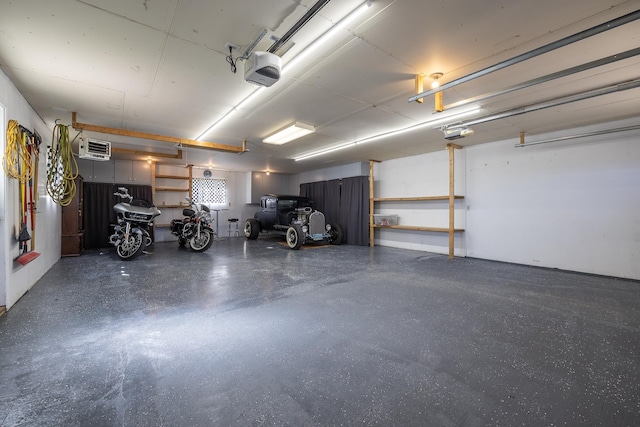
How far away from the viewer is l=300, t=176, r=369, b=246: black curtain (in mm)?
8039

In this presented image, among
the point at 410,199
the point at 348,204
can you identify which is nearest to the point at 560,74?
the point at 410,199

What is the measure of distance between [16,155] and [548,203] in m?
8.03

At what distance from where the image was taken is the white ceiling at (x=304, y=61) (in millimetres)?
1968

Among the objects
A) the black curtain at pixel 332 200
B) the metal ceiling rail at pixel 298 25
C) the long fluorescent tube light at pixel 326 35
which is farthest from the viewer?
the black curtain at pixel 332 200

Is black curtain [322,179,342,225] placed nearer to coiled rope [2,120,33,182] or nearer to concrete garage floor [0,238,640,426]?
concrete garage floor [0,238,640,426]

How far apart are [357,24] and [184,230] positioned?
6460 mm

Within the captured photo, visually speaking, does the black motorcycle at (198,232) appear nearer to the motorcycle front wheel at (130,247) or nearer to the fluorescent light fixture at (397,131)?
the motorcycle front wheel at (130,247)

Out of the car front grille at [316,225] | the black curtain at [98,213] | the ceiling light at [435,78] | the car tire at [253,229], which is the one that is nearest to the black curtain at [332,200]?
the car front grille at [316,225]

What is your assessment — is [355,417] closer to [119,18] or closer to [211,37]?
[211,37]

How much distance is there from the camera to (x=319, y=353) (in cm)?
204

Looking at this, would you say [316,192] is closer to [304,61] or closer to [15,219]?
[304,61]

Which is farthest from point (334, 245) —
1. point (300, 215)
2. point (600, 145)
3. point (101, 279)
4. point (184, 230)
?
point (600, 145)

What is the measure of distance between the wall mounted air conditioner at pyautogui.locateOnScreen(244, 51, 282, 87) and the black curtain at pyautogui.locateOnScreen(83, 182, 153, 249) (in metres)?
Answer: 7.45

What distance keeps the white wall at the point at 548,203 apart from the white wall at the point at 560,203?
11 millimetres
